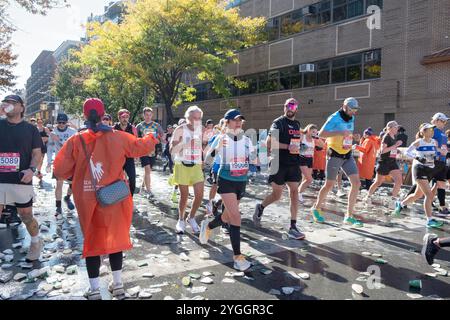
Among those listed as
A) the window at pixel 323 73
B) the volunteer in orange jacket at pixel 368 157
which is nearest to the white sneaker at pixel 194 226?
the volunteer in orange jacket at pixel 368 157

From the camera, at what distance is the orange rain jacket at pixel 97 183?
3807mm

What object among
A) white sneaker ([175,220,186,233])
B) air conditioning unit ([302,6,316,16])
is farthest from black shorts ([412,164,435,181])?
air conditioning unit ([302,6,316,16])

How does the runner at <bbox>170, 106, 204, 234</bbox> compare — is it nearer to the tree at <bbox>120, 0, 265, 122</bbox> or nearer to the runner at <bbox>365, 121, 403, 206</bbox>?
the runner at <bbox>365, 121, 403, 206</bbox>

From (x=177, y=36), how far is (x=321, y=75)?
941 centimetres

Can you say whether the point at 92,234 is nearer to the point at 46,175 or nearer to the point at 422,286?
the point at 422,286

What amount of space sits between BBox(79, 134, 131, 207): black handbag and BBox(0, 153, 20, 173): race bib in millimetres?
1716

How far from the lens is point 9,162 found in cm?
501

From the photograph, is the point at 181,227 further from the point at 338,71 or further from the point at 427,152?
the point at 338,71

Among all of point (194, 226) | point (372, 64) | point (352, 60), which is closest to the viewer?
point (194, 226)

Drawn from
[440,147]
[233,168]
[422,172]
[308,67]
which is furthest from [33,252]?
[308,67]

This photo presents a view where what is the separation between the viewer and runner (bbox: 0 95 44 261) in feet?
16.3

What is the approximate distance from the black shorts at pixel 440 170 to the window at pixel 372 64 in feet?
47.9

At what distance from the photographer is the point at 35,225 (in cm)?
535

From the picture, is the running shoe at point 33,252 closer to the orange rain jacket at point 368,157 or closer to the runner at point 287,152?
the runner at point 287,152
